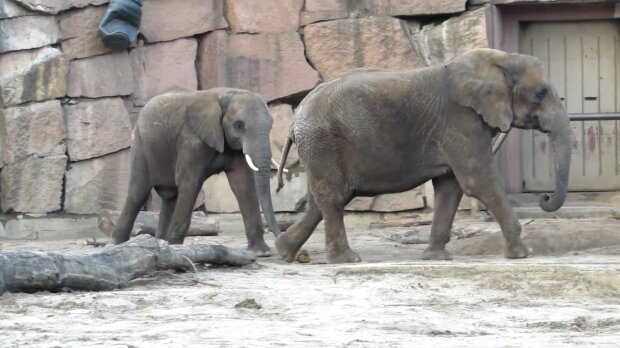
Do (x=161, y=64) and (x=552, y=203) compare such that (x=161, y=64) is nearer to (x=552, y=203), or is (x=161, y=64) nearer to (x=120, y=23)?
(x=120, y=23)

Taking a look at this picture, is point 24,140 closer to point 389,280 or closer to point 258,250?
point 258,250

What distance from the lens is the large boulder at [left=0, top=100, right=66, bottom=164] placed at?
544 inches

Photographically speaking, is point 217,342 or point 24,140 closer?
point 217,342

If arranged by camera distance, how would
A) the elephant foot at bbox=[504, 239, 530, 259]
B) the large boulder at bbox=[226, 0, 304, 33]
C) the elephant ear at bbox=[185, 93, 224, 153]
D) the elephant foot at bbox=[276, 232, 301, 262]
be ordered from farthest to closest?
the large boulder at bbox=[226, 0, 304, 33], the elephant ear at bbox=[185, 93, 224, 153], the elephant foot at bbox=[276, 232, 301, 262], the elephant foot at bbox=[504, 239, 530, 259]

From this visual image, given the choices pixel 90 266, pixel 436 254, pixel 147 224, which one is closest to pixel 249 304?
pixel 90 266

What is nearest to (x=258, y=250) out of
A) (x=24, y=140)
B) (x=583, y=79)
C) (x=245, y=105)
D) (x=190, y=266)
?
(x=245, y=105)

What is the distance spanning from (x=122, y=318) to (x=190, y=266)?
6.16 feet

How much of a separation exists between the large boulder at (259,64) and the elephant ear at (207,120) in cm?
257

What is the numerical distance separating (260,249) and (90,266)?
10.9 feet

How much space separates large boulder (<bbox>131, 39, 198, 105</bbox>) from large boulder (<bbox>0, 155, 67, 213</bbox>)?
3.58 ft

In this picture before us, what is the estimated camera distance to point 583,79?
48.0ft

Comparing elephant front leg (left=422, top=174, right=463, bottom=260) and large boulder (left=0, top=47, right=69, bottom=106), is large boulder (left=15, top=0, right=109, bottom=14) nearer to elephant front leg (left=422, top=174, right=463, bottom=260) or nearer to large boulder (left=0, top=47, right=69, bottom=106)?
large boulder (left=0, top=47, right=69, bottom=106)

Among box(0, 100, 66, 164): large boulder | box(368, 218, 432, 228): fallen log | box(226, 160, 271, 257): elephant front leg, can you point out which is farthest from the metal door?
box(0, 100, 66, 164): large boulder

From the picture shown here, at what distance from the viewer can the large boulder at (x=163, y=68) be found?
14289 millimetres
